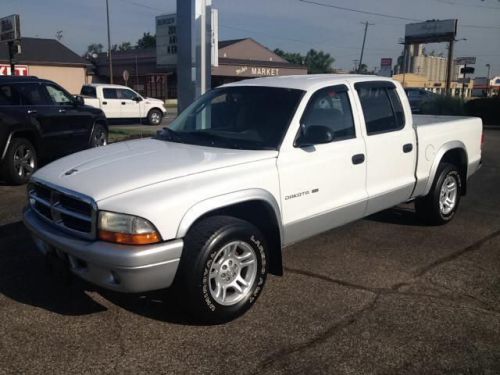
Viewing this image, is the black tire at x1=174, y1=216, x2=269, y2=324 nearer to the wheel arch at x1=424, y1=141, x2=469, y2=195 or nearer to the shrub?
the wheel arch at x1=424, y1=141, x2=469, y2=195

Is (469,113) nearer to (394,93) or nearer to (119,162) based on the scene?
(394,93)

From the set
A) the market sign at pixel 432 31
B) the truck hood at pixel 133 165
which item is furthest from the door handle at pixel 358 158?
the market sign at pixel 432 31

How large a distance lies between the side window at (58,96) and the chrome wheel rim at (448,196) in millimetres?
7214

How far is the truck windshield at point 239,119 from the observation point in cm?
430

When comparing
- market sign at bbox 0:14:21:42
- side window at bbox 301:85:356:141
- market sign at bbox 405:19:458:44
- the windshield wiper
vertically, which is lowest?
the windshield wiper

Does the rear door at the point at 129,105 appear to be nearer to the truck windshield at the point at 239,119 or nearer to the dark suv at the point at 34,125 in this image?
the dark suv at the point at 34,125

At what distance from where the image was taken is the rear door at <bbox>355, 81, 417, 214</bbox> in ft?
16.2

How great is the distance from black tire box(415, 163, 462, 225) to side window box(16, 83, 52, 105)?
686 cm

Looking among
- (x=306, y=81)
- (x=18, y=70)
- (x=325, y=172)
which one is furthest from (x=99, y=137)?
(x=18, y=70)

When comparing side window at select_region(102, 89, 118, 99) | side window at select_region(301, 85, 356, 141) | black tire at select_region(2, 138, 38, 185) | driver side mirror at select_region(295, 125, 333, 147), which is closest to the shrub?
side window at select_region(102, 89, 118, 99)

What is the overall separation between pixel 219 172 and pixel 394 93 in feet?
8.72

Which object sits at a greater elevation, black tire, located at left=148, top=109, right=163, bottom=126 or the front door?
the front door

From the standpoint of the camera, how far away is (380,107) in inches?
205

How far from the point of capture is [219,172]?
3.72 metres
